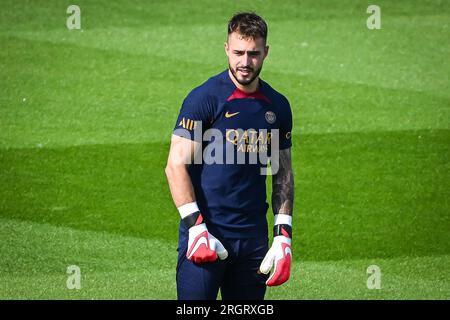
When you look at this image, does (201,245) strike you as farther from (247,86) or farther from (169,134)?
(169,134)

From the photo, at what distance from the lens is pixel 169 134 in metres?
12.8

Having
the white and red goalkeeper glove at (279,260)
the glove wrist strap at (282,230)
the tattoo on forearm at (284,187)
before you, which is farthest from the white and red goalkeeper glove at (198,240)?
the tattoo on forearm at (284,187)

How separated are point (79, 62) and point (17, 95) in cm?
133

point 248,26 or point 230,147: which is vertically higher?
point 248,26

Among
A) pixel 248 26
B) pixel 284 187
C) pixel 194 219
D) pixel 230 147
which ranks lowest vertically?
pixel 194 219

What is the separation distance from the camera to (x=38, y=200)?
11.0m

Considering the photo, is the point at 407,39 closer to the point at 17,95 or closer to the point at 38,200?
the point at 17,95

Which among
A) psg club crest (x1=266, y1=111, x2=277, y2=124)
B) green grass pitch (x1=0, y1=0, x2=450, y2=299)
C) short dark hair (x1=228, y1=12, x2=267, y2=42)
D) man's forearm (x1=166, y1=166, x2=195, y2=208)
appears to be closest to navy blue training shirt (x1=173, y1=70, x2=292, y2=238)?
psg club crest (x1=266, y1=111, x2=277, y2=124)

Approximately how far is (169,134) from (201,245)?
22.0ft

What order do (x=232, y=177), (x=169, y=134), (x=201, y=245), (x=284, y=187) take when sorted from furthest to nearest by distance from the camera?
(x=169, y=134), (x=284, y=187), (x=232, y=177), (x=201, y=245)

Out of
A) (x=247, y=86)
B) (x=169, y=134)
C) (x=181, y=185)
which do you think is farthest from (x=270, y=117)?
(x=169, y=134)

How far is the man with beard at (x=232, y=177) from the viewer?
617cm
